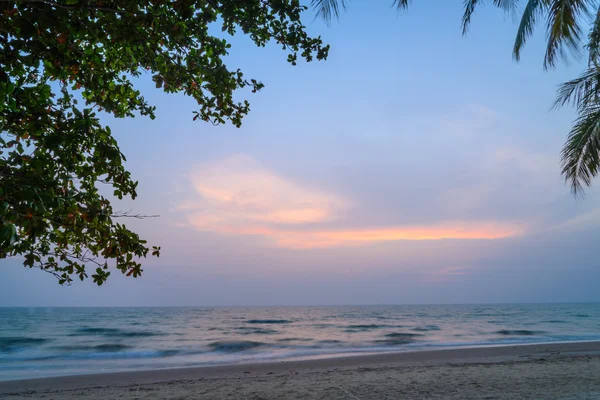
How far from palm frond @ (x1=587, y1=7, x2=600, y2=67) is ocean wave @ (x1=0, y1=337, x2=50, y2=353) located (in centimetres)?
2542

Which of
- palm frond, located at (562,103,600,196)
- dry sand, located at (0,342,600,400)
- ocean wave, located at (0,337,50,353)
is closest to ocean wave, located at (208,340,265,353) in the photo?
dry sand, located at (0,342,600,400)

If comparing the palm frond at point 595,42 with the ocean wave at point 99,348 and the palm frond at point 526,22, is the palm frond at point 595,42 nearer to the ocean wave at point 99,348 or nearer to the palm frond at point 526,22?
the palm frond at point 526,22

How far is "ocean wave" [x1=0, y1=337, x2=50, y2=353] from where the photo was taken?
2105cm

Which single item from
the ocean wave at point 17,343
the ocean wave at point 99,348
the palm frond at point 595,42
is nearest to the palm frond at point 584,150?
the palm frond at point 595,42

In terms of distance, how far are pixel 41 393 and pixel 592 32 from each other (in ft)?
46.2

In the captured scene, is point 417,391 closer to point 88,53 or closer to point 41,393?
point 88,53

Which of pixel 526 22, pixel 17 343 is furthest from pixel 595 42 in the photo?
pixel 17 343

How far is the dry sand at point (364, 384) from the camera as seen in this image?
6.65 metres

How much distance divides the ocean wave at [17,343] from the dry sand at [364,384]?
1364 centimetres

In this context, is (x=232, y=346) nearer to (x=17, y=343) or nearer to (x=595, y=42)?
(x=17, y=343)

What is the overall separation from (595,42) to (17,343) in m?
29.5

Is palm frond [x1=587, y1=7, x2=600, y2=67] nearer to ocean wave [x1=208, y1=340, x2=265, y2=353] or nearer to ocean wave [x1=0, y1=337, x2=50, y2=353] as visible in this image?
ocean wave [x1=208, y1=340, x2=265, y2=353]

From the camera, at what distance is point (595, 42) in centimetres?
902

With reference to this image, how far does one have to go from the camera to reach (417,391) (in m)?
6.80
